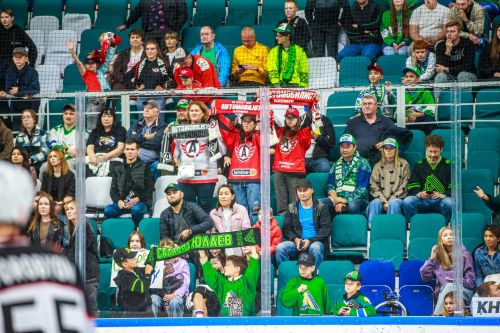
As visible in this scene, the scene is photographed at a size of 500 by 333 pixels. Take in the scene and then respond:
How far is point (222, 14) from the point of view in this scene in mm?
13578

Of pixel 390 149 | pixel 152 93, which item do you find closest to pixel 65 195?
pixel 152 93

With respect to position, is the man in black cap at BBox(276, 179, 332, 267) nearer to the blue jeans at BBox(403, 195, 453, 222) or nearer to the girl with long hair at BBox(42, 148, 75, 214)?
the blue jeans at BBox(403, 195, 453, 222)

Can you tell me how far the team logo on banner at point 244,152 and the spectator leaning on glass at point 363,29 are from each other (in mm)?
3497

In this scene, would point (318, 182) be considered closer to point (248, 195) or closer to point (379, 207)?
point (379, 207)

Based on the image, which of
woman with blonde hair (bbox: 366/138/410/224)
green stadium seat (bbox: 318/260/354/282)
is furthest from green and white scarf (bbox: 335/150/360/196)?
green stadium seat (bbox: 318/260/354/282)

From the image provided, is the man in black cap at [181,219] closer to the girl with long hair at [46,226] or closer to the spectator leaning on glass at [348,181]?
the girl with long hair at [46,226]

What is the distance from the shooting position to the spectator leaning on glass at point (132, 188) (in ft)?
29.0

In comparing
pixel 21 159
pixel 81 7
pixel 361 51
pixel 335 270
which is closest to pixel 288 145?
pixel 335 270

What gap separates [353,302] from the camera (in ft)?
28.0

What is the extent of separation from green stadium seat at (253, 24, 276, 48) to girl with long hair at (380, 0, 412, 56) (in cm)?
123

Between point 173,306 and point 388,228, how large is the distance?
1.66m

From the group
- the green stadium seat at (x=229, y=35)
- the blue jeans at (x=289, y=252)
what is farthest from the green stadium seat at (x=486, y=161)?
the green stadium seat at (x=229, y=35)

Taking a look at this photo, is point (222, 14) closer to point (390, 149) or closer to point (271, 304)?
point (390, 149)

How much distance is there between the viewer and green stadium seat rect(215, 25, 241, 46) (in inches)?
504
